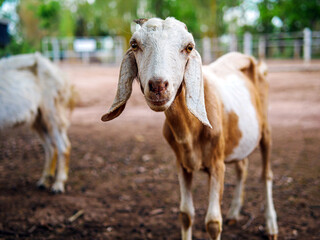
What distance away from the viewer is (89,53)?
27.5 m

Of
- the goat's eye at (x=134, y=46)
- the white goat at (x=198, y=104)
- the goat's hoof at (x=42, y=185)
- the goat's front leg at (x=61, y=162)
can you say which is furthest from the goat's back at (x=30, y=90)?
the goat's eye at (x=134, y=46)

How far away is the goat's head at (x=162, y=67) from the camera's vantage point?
190cm

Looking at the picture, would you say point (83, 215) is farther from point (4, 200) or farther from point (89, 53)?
point (89, 53)

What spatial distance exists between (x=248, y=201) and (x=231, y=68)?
5.38ft

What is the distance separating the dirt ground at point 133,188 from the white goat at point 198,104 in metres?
0.42

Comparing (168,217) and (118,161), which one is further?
(118,161)

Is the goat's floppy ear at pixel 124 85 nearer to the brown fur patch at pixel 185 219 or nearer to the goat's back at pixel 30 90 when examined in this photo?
the brown fur patch at pixel 185 219

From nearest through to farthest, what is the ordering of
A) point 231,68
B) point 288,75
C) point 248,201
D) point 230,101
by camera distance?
point 230,101, point 231,68, point 248,201, point 288,75

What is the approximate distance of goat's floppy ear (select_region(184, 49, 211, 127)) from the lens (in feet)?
6.58

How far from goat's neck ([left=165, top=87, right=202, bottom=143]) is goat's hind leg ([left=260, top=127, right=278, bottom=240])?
1.44 metres

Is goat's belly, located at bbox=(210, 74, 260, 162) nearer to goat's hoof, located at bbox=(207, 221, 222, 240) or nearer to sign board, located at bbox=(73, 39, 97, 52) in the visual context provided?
goat's hoof, located at bbox=(207, 221, 222, 240)

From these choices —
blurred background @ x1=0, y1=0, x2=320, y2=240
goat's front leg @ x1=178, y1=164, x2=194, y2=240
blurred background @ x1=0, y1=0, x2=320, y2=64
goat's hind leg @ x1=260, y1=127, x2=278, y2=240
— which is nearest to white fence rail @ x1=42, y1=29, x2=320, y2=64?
blurred background @ x1=0, y1=0, x2=320, y2=64

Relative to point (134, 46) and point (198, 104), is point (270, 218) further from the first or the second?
point (134, 46)

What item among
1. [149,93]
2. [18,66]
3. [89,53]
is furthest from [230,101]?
[89,53]
